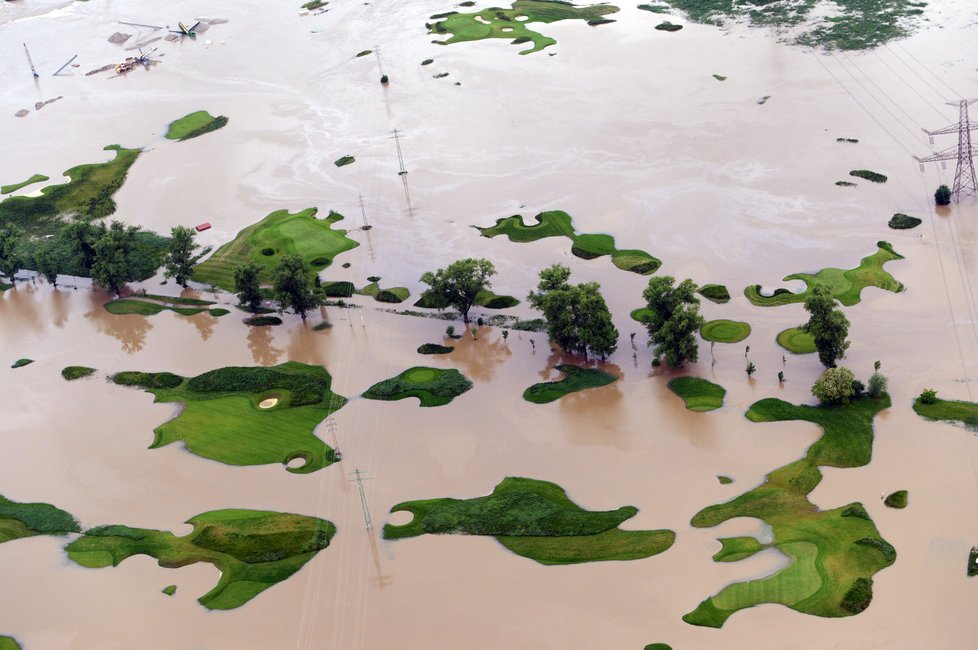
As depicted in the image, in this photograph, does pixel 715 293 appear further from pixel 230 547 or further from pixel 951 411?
pixel 230 547

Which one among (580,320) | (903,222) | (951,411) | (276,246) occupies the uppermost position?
(580,320)

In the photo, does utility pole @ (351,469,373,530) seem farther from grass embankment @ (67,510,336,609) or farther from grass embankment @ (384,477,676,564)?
grass embankment @ (67,510,336,609)

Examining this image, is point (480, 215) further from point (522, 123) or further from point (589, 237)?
point (522, 123)

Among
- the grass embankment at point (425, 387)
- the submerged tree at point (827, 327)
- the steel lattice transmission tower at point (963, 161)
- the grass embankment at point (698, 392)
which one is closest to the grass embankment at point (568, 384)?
the grass embankment at point (698, 392)

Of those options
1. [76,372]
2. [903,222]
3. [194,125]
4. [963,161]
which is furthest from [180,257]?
[963,161]

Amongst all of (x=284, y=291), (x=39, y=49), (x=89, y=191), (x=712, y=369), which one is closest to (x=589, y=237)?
(x=712, y=369)

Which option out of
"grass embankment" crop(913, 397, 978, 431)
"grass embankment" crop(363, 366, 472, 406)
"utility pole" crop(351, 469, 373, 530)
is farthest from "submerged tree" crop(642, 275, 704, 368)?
"utility pole" crop(351, 469, 373, 530)

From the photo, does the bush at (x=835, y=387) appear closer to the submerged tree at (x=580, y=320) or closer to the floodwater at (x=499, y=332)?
the floodwater at (x=499, y=332)
